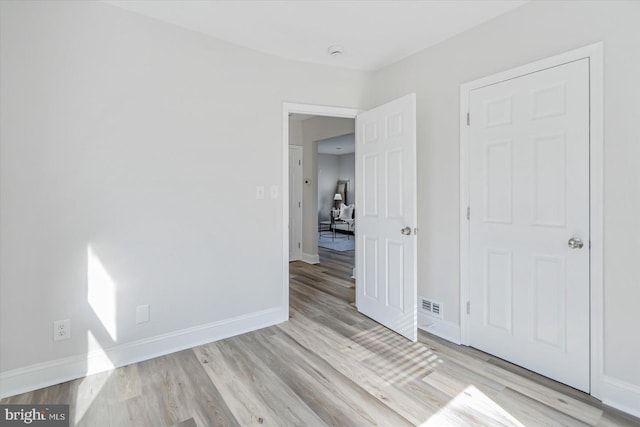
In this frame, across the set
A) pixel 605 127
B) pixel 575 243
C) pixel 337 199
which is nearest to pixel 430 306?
pixel 575 243

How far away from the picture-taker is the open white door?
271cm

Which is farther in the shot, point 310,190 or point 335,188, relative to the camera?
point 335,188

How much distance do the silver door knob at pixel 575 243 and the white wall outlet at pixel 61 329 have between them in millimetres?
3297

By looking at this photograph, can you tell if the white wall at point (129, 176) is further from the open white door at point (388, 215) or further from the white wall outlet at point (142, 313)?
the open white door at point (388, 215)

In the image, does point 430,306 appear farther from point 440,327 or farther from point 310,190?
point 310,190

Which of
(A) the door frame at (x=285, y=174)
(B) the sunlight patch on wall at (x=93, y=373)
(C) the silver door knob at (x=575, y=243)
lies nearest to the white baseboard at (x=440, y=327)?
(C) the silver door knob at (x=575, y=243)

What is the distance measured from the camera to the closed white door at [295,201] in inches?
231

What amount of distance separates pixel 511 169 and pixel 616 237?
2.38 feet

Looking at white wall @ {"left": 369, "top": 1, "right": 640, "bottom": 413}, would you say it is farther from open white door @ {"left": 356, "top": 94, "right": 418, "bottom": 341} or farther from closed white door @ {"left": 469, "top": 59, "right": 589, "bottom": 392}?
open white door @ {"left": 356, "top": 94, "right": 418, "bottom": 341}

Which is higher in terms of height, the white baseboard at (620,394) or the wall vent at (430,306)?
the wall vent at (430,306)

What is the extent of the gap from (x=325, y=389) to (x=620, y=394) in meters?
1.70

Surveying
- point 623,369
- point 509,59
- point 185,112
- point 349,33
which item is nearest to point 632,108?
point 509,59

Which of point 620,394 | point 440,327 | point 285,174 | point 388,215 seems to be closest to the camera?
point 620,394

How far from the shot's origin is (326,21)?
96.0 inches
